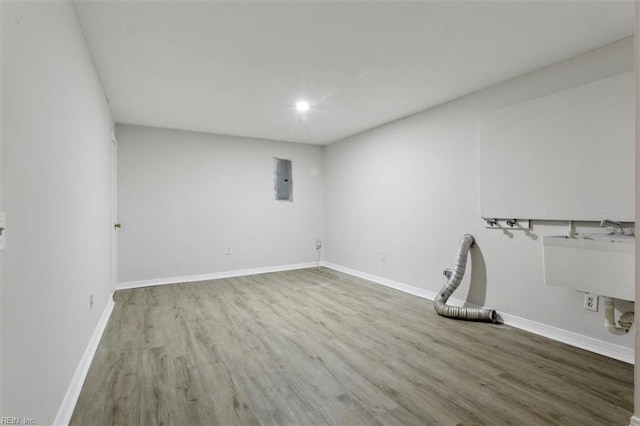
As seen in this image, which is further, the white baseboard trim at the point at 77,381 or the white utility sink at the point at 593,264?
the white utility sink at the point at 593,264

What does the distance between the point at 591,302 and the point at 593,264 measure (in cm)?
51

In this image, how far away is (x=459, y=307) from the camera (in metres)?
3.22

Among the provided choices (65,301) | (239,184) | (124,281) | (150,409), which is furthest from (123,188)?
(150,409)

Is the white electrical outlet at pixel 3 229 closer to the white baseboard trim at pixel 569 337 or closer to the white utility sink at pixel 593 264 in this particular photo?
the white utility sink at pixel 593 264

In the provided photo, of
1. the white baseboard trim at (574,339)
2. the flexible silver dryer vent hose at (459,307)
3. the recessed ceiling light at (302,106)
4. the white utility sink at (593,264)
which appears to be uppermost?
the recessed ceiling light at (302,106)

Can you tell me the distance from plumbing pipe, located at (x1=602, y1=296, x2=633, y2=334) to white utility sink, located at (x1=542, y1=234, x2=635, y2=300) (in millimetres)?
200

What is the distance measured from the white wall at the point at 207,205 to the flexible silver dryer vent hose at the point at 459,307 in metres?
3.04

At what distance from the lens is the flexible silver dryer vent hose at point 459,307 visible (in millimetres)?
3109

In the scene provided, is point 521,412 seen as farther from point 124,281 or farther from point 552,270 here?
point 124,281

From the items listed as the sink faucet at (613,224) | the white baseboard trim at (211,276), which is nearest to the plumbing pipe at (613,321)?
the sink faucet at (613,224)

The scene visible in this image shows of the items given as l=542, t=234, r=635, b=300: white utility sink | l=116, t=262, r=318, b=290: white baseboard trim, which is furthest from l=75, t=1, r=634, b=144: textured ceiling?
l=116, t=262, r=318, b=290: white baseboard trim

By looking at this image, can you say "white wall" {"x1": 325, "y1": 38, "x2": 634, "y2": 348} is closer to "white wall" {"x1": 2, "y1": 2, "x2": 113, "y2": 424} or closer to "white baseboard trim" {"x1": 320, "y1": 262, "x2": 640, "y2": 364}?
"white baseboard trim" {"x1": 320, "y1": 262, "x2": 640, "y2": 364}

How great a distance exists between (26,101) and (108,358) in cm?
196

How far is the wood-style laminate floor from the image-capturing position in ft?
5.70
